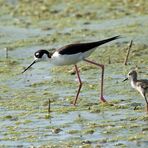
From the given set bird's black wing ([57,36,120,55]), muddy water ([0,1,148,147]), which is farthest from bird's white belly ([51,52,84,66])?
muddy water ([0,1,148,147])

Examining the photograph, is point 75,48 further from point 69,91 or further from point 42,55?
point 69,91

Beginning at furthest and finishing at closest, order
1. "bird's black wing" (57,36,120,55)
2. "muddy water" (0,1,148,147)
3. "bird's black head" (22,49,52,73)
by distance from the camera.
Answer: "bird's black head" (22,49,52,73), "bird's black wing" (57,36,120,55), "muddy water" (0,1,148,147)

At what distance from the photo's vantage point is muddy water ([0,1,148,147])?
352 inches

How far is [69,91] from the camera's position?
1163 cm

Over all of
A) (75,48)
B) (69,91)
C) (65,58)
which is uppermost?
(75,48)

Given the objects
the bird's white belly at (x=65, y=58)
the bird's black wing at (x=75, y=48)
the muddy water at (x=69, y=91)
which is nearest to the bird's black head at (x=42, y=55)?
the bird's white belly at (x=65, y=58)

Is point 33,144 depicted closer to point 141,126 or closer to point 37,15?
point 141,126

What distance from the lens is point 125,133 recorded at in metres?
8.91

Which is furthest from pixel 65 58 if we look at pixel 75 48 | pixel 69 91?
pixel 69 91

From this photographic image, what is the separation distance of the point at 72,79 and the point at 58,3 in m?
7.62

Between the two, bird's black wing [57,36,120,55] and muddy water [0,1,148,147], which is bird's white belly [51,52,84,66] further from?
muddy water [0,1,148,147]

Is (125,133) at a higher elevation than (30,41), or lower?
lower

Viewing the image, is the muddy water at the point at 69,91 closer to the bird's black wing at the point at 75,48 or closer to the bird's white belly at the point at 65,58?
the bird's white belly at the point at 65,58

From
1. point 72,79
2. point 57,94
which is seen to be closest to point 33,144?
point 57,94
